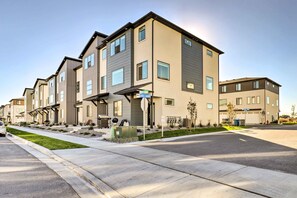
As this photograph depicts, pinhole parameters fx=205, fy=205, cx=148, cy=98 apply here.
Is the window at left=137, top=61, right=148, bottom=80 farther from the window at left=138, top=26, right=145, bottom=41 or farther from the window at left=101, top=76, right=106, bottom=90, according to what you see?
the window at left=101, top=76, right=106, bottom=90

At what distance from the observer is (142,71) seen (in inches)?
763

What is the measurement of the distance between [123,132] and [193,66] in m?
13.5

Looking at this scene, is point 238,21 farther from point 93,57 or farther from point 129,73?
point 93,57

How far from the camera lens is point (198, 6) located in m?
16.5

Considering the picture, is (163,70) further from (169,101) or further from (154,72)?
(169,101)

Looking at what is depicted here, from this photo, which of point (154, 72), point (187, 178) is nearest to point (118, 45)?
point (154, 72)

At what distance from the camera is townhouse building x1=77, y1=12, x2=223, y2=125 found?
1870 centimetres

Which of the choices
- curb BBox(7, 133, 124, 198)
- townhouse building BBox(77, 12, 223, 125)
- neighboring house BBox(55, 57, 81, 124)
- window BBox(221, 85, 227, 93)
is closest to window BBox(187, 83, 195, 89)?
townhouse building BBox(77, 12, 223, 125)

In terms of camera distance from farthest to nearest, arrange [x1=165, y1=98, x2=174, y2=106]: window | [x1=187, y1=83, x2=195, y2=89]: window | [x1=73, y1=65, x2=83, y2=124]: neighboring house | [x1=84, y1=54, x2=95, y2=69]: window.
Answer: [x1=73, y1=65, x2=83, y2=124]: neighboring house < [x1=84, y1=54, x2=95, y2=69]: window < [x1=187, y1=83, x2=195, y2=89]: window < [x1=165, y1=98, x2=174, y2=106]: window

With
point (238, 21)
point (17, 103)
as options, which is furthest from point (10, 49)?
point (17, 103)

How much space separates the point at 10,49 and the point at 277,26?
28711 mm

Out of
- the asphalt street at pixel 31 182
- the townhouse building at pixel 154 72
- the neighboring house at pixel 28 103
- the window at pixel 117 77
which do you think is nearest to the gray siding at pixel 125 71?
the townhouse building at pixel 154 72

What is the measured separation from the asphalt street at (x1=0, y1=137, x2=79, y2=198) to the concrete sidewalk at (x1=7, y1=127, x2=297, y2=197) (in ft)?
3.35

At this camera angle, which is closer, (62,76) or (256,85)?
(62,76)
